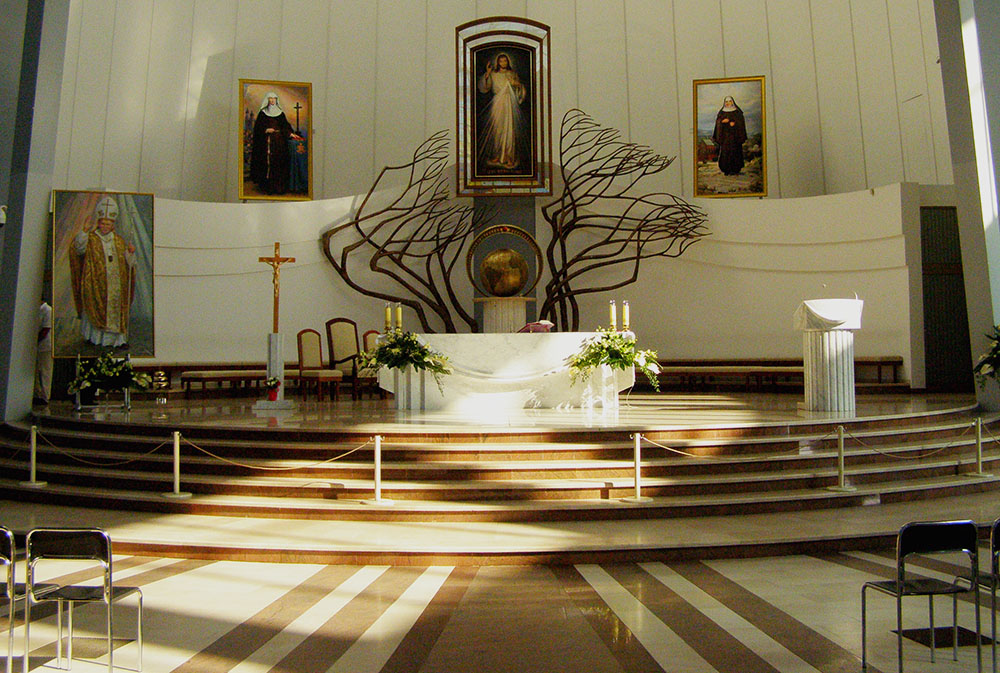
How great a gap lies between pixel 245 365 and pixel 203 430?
4954 millimetres

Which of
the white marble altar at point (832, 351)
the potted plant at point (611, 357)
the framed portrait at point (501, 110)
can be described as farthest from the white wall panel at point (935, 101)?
the potted plant at point (611, 357)

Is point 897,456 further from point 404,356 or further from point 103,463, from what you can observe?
A: point 103,463

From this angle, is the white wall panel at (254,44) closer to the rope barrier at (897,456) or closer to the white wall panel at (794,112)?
the white wall panel at (794,112)

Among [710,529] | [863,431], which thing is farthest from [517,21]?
[710,529]

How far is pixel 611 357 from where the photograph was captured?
8852 millimetres

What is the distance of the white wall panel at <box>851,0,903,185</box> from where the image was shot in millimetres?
13891

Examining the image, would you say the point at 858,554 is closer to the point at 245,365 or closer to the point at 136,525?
the point at 136,525

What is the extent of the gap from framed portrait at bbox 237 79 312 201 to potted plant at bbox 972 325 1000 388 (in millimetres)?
9714

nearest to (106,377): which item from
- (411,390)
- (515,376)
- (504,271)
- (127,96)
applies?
(411,390)

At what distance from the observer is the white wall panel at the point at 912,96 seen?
532 inches

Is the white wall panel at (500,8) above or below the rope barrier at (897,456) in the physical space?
above

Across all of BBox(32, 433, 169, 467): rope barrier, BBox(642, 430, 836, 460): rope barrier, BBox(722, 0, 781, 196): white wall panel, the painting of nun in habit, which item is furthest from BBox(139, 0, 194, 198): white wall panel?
BBox(642, 430, 836, 460): rope barrier

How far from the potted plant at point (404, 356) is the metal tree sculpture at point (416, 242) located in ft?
11.4

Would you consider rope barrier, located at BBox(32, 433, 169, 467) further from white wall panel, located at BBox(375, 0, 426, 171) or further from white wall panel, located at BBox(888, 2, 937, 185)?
white wall panel, located at BBox(888, 2, 937, 185)
